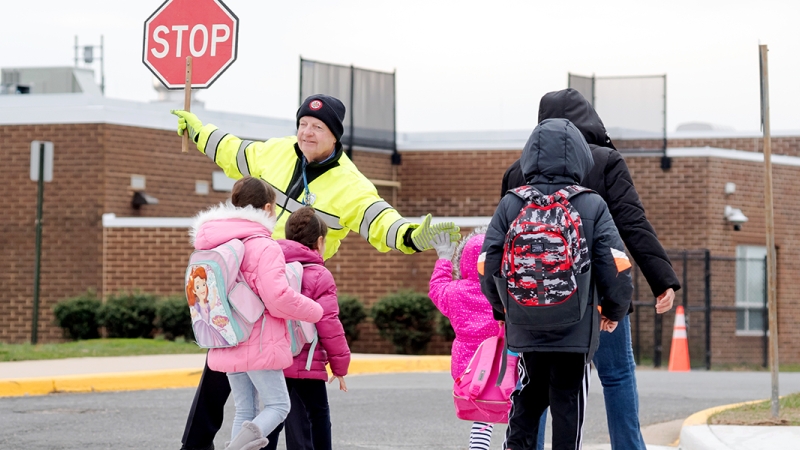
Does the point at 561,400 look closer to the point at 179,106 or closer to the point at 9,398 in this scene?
the point at 9,398

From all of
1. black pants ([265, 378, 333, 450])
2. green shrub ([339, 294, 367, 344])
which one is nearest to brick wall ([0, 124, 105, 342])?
green shrub ([339, 294, 367, 344])

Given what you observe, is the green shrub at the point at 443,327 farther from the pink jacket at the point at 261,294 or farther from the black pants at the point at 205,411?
the pink jacket at the point at 261,294

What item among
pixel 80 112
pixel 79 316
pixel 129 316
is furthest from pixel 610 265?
pixel 80 112

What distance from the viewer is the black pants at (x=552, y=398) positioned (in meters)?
5.02

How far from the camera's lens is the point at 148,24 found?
25.6ft

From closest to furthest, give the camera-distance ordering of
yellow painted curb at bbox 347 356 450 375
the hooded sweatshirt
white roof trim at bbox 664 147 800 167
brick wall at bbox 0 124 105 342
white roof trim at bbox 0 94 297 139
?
the hooded sweatshirt → yellow painted curb at bbox 347 356 450 375 → brick wall at bbox 0 124 105 342 → white roof trim at bbox 0 94 297 139 → white roof trim at bbox 664 147 800 167

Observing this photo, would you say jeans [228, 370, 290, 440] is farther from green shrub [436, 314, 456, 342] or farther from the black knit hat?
green shrub [436, 314, 456, 342]

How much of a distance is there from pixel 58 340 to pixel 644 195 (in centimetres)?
1132

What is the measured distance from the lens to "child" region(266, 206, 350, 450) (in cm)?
579

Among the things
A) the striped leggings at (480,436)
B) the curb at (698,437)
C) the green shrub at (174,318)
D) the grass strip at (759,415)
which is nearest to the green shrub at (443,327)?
the green shrub at (174,318)

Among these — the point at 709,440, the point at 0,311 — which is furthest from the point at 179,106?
the point at 709,440

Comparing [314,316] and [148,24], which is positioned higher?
[148,24]

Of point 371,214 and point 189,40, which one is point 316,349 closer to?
point 371,214

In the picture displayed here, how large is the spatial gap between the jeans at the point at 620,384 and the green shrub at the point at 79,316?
15345 millimetres
